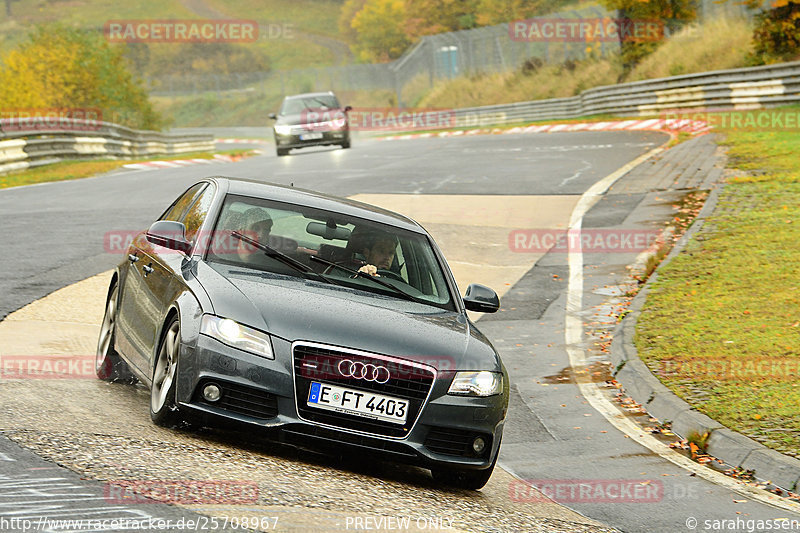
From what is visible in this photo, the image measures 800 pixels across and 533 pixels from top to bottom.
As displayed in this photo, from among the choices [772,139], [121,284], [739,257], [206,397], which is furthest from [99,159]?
[206,397]

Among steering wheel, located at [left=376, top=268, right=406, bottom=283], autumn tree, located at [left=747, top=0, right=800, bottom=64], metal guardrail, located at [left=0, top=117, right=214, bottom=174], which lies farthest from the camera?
autumn tree, located at [left=747, top=0, right=800, bottom=64]

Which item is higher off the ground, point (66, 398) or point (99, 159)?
point (99, 159)

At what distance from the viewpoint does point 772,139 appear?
1040 inches

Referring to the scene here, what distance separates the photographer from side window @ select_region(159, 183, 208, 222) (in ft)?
27.0

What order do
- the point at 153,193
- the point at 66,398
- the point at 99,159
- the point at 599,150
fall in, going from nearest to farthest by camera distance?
1. the point at 66,398
2. the point at 153,193
3. the point at 599,150
4. the point at 99,159

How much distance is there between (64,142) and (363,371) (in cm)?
2588

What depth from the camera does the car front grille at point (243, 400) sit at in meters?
6.02

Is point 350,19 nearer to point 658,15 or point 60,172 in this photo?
point 658,15

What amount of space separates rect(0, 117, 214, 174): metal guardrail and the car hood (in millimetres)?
20709

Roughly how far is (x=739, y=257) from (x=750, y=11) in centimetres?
3116

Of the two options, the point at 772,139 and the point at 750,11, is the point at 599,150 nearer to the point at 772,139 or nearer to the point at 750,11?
the point at 772,139

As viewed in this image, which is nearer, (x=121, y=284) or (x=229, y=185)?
(x=229, y=185)

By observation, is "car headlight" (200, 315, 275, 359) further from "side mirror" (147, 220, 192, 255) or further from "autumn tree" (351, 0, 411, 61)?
"autumn tree" (351, 0, 411, 61)

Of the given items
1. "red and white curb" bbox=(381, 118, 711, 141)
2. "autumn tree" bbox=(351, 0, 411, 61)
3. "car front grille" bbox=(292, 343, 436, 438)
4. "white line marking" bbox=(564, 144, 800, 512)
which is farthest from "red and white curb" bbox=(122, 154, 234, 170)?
"autumn tree" bbox=(351, 0, 411, 61)
